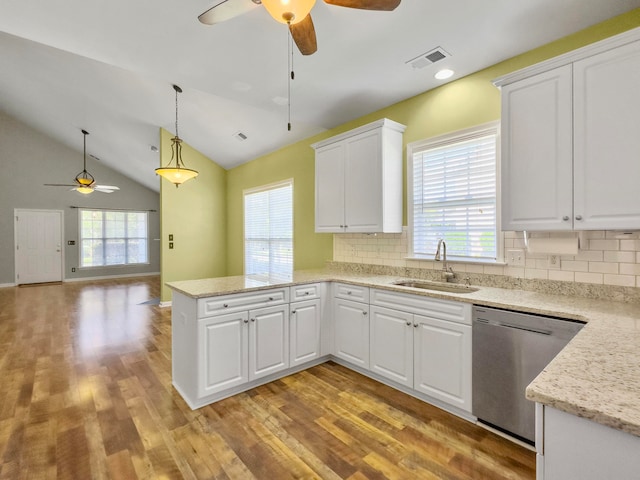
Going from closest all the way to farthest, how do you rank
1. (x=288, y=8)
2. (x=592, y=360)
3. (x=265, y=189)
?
(x=592, y=360) < (x=288, y=8) < (x=265, y=189)

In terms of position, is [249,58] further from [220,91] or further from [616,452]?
[616,452]

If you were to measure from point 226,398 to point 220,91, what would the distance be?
9.61 ft

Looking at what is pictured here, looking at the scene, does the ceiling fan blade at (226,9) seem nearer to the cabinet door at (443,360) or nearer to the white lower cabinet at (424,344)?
the white lower cabinet at (424,344)

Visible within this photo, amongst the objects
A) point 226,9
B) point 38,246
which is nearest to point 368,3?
point 226,9

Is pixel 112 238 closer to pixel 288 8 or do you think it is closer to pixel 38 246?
pixel 38 246

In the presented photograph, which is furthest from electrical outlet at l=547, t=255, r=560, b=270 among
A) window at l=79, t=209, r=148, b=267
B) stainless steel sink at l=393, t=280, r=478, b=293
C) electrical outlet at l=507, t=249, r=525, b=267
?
window at l=79, t=209, r=148, b=267

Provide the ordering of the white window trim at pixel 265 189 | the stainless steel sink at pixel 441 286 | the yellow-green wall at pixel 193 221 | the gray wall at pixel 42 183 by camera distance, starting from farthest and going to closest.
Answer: the gray wall at pixel 42 183, the yellow-green wall at pixel 193 221, the white window trim at pixel 265 189, the stainless steel sink at pixel 441 286

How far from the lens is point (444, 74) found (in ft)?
9.39

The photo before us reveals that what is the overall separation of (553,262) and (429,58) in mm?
1892

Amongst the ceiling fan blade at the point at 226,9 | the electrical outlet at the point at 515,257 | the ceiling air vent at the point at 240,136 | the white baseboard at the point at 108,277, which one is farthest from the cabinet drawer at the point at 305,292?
the white baseboard at the point at 108,277

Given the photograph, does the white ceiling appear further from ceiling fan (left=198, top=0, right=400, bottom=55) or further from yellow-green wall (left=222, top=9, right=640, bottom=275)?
ceiling fan (left=198, top=0, right=400, bottom=55)

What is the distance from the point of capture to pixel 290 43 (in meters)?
2.53

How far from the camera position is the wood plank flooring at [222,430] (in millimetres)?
1850

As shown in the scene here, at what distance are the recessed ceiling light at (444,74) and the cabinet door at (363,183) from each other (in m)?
0.70
